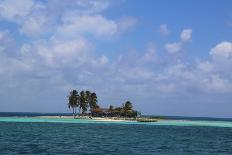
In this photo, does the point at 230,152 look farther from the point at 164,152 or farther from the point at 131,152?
the point at 131,152

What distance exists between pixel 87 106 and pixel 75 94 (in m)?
6.59

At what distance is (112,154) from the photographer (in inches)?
1681

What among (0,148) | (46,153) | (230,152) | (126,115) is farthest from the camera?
(126,115)

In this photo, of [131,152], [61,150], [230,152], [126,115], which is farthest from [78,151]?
[126,115]

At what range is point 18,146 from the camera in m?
47.1

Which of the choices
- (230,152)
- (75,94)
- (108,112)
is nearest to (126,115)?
(108,112)

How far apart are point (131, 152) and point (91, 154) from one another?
462 centimetres

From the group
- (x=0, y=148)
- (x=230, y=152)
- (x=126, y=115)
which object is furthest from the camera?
(x=126, y=115)

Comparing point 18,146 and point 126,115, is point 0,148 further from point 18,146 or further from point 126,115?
point 126,115

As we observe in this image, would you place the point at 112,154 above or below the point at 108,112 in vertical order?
below

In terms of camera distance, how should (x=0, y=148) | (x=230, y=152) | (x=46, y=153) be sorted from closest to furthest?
1. (x=46, y=153)
2. (x=0, y=148)
3. (x=230, y=152)

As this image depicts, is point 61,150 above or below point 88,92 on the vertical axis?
below

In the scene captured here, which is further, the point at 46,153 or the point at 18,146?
the point at 18,146

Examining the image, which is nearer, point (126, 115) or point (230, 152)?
point (230, 152)
